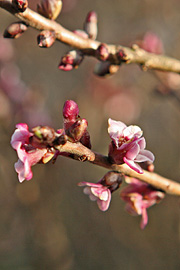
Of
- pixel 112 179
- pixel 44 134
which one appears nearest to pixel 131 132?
pixel 112 179

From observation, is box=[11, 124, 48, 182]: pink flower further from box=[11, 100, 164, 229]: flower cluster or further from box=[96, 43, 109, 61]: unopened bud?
box=[96, 43, 109, 61]: unopened bud

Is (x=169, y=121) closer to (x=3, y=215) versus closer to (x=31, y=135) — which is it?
(x=3, y=215)

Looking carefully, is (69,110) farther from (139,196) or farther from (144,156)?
(139,196)

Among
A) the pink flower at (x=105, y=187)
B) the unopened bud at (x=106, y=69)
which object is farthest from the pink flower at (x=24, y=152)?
the unopened bud at (x=106, y=69)

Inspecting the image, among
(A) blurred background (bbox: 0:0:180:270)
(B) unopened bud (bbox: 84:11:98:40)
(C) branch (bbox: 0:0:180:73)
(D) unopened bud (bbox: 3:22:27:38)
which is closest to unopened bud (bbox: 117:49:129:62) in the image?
(C) branch (bbox: 0:0:180:73)

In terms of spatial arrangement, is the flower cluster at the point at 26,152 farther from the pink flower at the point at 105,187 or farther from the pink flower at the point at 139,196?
the pink flower at the point at 139,196

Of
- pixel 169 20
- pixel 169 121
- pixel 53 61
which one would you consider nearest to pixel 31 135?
pixel 169 121
